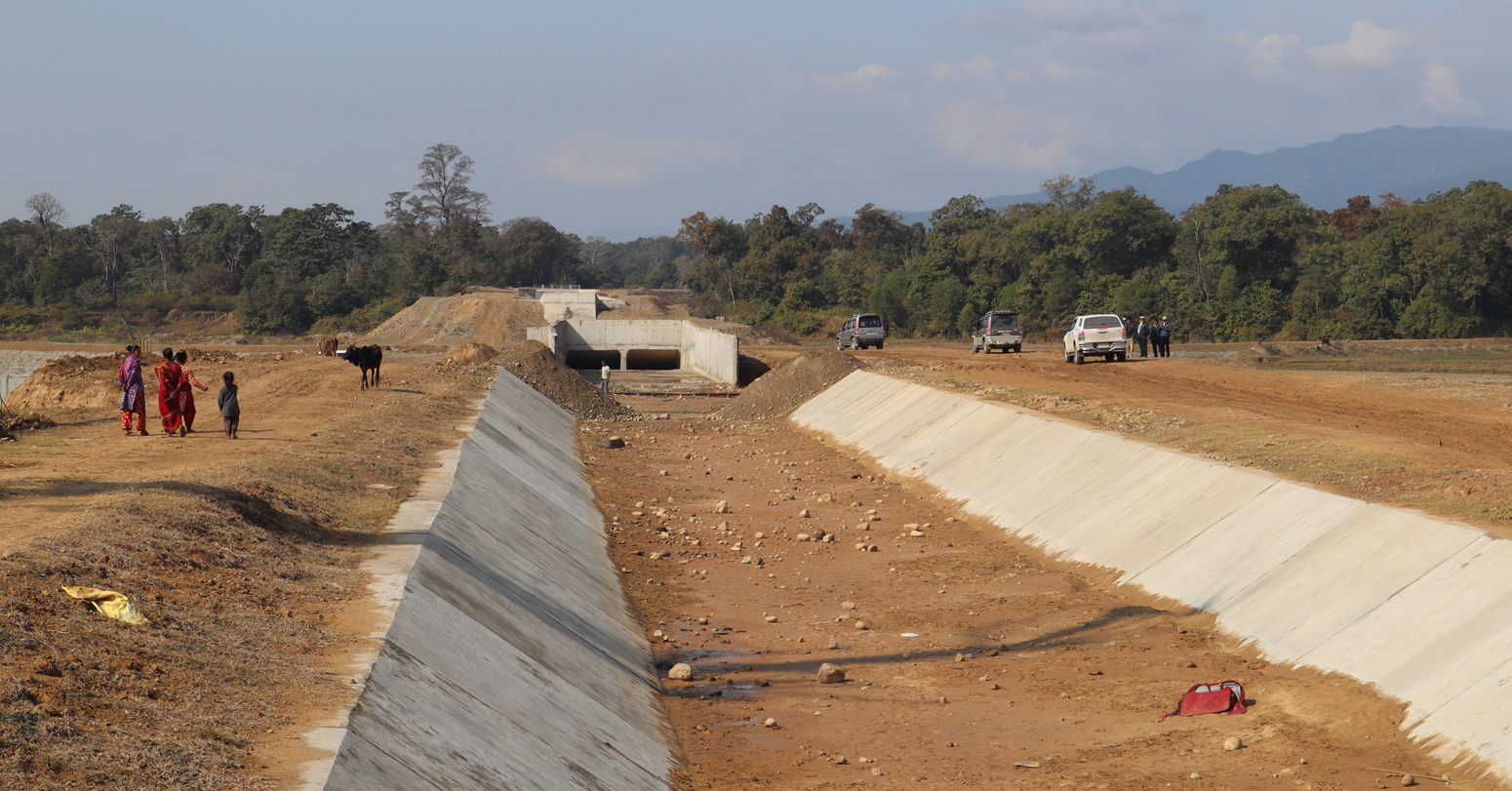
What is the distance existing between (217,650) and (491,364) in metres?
32.4

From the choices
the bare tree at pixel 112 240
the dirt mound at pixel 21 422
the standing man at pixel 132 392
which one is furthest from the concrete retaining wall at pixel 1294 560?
the bare tree at pixel 112 240

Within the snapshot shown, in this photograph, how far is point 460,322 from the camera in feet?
256

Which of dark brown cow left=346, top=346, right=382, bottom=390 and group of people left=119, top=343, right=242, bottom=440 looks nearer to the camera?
group of people left=119, top=343, right=242, bottom=440

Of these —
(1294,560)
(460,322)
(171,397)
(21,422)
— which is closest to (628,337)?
(460,322)

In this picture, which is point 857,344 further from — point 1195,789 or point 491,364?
point 1195,789

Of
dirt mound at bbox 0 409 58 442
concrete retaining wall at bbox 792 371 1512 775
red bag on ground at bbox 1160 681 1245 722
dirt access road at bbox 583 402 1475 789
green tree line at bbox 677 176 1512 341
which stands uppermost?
green tree line at bbox 677 176 1512 341

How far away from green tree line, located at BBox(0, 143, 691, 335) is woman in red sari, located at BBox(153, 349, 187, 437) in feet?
232

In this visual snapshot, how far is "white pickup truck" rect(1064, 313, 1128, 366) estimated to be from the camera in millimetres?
38906

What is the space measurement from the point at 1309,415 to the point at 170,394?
70.7ft

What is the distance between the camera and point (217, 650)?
25.4 feet

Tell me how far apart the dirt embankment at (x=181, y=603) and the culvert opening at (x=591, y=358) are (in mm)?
39827

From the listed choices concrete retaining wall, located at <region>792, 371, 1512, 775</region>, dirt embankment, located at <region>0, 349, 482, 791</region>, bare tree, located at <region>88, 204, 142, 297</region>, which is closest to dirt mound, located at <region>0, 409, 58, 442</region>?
dirt embankment, located at <region>0, 349, 482, 791</region>

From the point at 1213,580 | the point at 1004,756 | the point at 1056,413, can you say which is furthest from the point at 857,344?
the point at 1004,756

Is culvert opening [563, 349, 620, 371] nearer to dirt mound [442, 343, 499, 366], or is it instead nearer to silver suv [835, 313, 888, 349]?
silver suv [835, 313, 888, 349]
